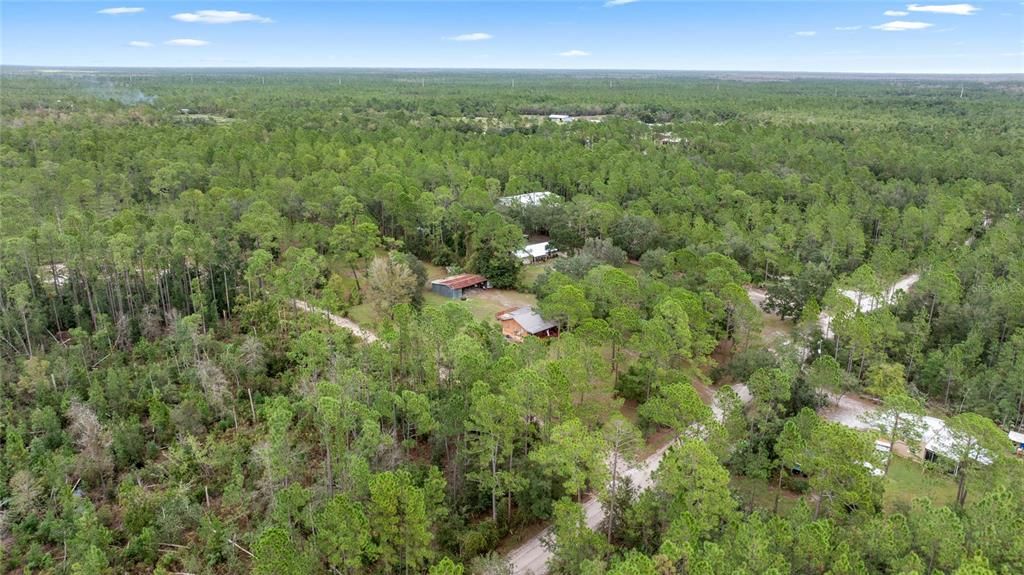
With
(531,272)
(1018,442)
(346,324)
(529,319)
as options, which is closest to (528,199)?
(531,272)

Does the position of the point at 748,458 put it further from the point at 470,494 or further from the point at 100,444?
the point at 100,444

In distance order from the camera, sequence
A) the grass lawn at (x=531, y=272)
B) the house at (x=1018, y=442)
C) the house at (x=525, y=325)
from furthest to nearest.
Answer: the grass lawn at (x=531, y=272), the house at (x=525, y=325), the house at (x=1018, y=442)

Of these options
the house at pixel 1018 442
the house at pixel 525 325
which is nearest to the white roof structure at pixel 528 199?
the house at pixel 525 325

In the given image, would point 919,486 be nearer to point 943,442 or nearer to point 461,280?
point 943,442

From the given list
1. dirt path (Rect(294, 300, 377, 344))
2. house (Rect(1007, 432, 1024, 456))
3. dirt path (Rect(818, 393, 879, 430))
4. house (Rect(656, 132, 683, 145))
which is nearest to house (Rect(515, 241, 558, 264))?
dirt path (Rect(294, 300, 377, 344))

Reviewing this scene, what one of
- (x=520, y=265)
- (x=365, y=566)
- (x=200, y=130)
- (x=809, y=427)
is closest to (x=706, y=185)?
(x=520, y=265)

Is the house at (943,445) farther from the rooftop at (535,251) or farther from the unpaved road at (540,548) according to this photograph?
the rooftop at (535,251)
